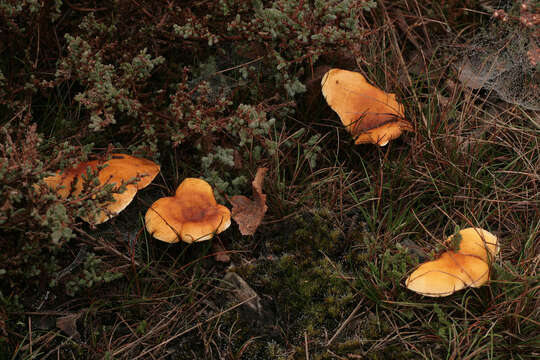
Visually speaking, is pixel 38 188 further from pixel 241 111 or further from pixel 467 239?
pixel 467 239

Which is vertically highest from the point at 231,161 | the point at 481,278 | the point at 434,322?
the point at 231,161

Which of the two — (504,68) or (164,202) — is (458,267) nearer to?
(164,202)

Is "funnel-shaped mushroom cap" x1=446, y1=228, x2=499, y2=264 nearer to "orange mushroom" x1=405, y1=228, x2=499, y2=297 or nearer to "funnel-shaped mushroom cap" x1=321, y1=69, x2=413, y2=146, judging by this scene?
"orange mushroom" x1=405, y1=228, x2=499, y2=297

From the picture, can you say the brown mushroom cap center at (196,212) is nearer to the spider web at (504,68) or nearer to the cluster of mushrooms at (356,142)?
the cluster of mushrooms at (356,142)

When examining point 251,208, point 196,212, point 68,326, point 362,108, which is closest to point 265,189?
point 251,208

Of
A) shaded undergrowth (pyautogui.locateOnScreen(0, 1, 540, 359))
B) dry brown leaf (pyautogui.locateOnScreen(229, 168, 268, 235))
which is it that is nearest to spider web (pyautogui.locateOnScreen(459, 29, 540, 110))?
shaded undergrowth (pyautogui.locateOnScreen(0, 1, 540, 359))

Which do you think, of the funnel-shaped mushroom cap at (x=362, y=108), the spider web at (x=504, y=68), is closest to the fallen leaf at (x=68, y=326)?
the funnel-shaped mushroom cap at (x=362, y=108)

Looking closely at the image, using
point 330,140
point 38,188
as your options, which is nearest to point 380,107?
point 330,140
